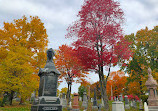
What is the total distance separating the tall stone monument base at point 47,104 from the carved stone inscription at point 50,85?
39 centimetres

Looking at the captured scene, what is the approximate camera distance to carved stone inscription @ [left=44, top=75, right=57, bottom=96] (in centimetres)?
905

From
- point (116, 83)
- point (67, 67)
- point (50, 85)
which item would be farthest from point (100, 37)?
point (116, 83)

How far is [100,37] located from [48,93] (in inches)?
303

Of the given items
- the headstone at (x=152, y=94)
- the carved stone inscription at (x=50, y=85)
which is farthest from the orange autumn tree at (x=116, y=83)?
the carved stone inscription at (x=50, y=85)

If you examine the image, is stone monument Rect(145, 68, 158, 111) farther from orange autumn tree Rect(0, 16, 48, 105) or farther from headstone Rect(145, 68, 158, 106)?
orange autumn tree Rect(0, 16, 48, 105)

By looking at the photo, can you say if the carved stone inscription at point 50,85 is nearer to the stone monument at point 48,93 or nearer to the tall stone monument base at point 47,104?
the stone monument at point 48,93

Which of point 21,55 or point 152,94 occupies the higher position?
point 21,55

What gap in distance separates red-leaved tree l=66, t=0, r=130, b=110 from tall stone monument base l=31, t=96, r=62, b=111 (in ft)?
20.0

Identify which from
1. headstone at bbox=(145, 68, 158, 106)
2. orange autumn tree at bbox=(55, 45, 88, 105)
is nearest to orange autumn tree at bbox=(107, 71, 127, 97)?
orange autumn tree at bbox=(55, 45, 88, 105)

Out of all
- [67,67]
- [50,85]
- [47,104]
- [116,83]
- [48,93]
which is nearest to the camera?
[47,104]

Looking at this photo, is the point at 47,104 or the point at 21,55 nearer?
the point at 47,104

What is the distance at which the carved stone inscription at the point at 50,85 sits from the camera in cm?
905

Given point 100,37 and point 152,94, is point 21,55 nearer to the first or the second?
point 100,37

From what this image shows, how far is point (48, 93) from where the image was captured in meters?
9.02
